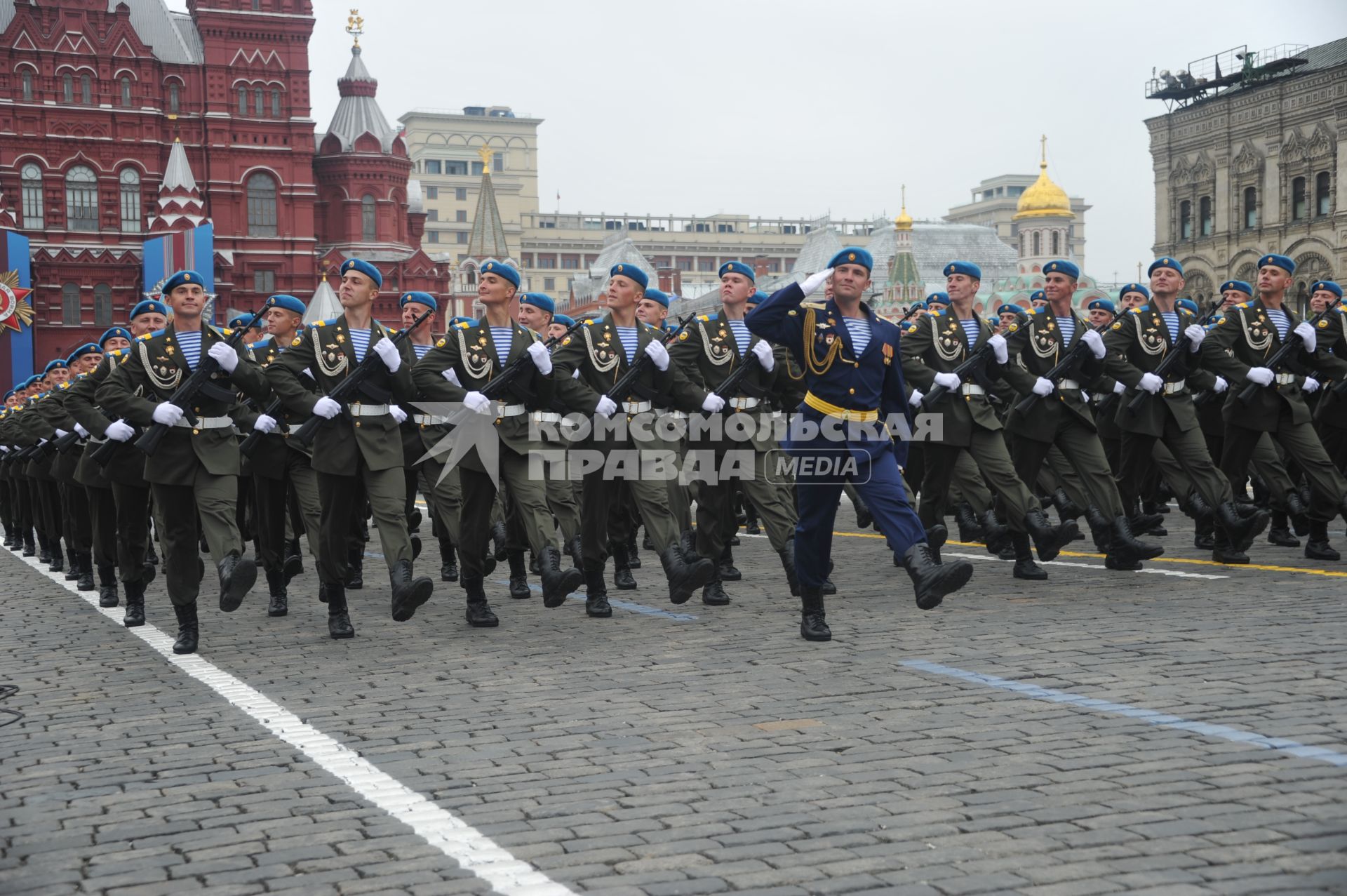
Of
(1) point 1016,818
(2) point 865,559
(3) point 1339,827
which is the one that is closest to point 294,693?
(1) point 1016,818

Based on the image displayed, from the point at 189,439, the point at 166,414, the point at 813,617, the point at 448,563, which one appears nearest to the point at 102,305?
the point at 448,563

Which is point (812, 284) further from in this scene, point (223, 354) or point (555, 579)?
point (223, 354)

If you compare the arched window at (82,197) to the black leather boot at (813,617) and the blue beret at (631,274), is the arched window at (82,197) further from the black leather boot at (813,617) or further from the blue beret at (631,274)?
the black leather boot at (813,617)

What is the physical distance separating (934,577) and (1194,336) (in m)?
4.59

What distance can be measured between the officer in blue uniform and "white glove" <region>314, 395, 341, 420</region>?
2.45 metres

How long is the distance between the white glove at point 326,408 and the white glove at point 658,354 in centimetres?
202

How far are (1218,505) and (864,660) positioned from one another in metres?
4.28

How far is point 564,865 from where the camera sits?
4.17 meters

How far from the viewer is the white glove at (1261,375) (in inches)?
414

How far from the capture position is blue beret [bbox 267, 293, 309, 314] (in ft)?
35.0

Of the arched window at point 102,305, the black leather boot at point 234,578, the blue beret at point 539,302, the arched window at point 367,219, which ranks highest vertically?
the arched window at point 367,219

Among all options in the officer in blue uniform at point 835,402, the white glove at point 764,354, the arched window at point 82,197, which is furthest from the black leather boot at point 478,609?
the arched window at point 82,197

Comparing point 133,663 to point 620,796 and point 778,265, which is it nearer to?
point 620,796

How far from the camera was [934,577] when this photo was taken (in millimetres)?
7172
